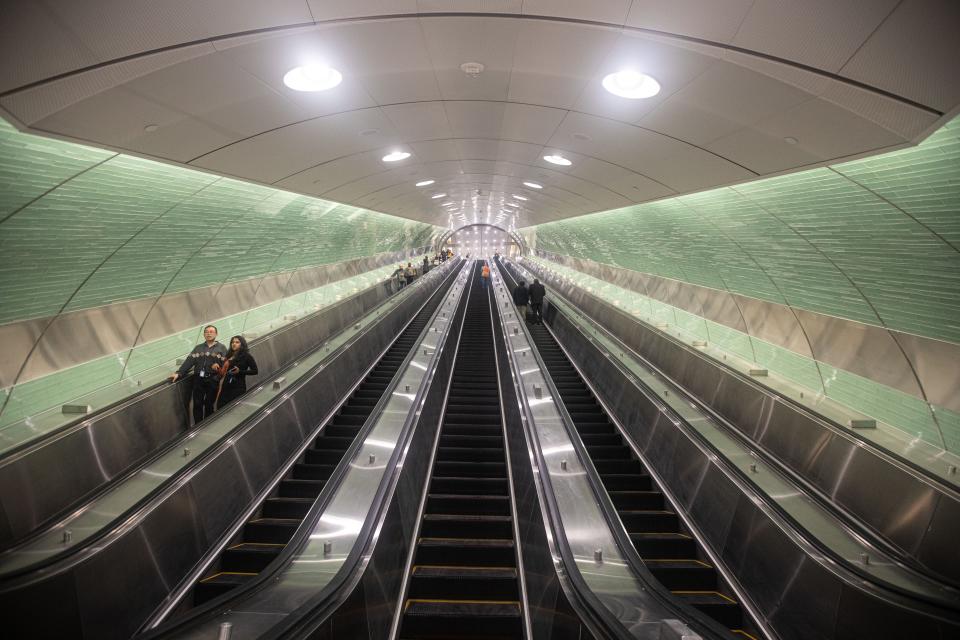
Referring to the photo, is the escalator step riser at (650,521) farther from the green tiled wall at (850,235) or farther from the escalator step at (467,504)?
the green tiled wall at (850,235)

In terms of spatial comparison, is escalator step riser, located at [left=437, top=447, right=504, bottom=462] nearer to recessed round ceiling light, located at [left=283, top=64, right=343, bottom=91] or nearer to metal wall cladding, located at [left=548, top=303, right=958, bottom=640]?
metal wall cladding, located at [left=548, top=303, right=958, bottom=640]

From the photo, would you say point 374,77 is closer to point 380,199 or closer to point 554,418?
point 554,418

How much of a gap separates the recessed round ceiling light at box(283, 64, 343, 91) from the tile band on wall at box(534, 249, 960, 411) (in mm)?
6339

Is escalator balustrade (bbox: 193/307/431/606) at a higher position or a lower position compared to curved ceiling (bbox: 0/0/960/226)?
lower

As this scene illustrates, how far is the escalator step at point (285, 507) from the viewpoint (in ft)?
15.7

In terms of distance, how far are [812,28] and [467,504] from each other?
15.7ft

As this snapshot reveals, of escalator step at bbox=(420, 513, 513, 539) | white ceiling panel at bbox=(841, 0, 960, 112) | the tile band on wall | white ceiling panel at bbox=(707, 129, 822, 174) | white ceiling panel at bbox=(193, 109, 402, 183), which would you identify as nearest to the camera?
white ceiling panel at bbox=(841, 0, 960, 112)

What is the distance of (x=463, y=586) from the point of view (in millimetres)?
3912

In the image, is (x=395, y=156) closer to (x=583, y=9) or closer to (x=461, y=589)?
(x=583, y=9)

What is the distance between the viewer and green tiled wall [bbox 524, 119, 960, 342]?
375 cm

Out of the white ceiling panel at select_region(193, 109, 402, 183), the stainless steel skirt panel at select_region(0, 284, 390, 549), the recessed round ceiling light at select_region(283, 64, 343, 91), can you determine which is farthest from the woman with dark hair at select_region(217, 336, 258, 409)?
the recessed round ceiling light at select_region(283, 64, 343, 91)

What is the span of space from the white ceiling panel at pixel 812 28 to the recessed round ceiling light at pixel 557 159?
14.0 feet

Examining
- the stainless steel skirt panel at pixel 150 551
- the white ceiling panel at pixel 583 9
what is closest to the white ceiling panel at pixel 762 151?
the white ceiling panel at pixel 583 9

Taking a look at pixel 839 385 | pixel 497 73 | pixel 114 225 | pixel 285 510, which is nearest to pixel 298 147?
pixel 497 73
